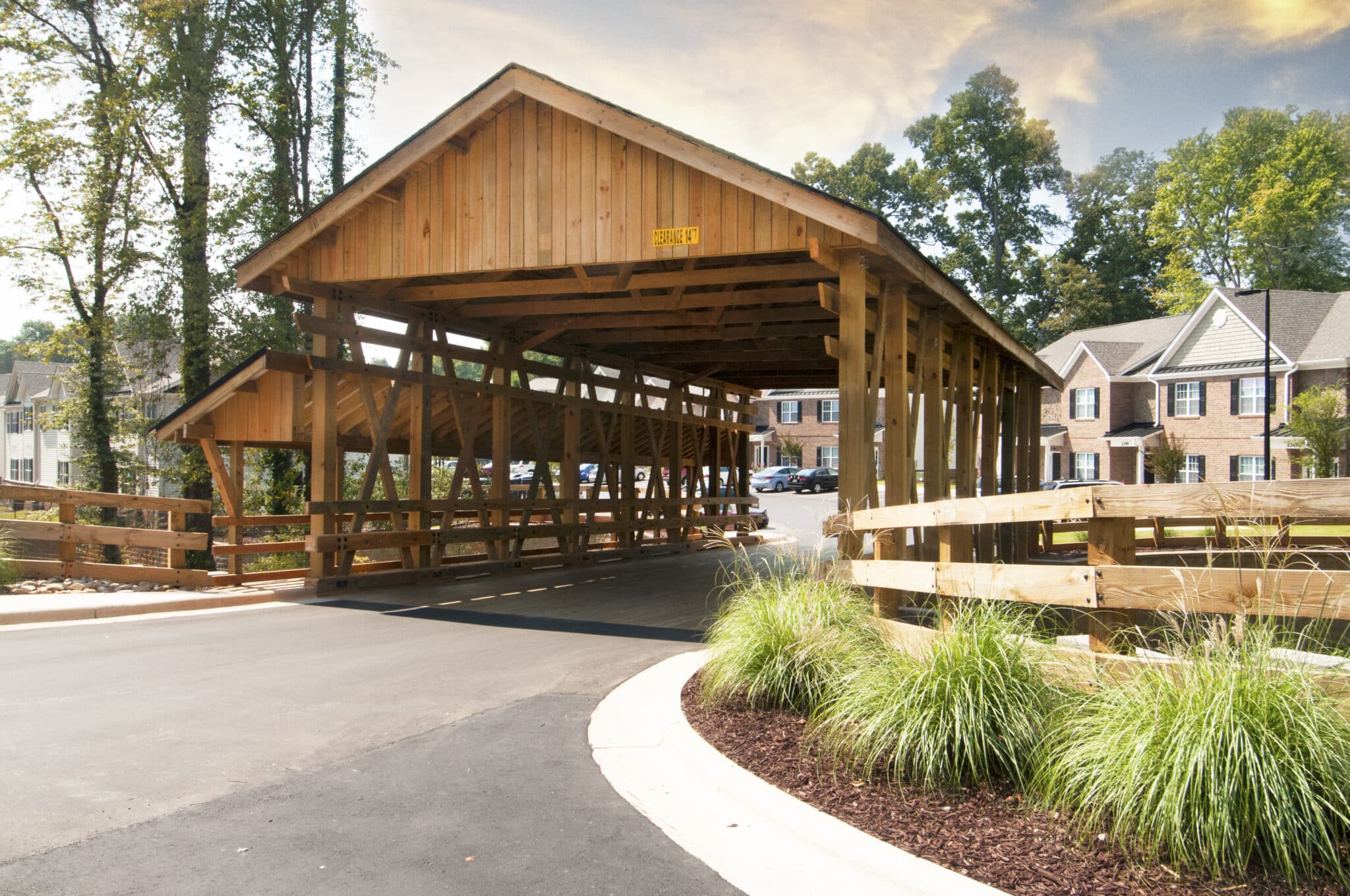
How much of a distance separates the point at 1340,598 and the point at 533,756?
3.88 meters

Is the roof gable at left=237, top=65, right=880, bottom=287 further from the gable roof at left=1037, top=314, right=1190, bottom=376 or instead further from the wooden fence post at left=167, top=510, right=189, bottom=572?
the gable roof at left=1037, top=314, right=1190, bottom=376

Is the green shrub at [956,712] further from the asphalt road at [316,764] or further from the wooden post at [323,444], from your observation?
the wooden post at [323,444]

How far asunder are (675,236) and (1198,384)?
37588 mm

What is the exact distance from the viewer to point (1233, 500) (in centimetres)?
411

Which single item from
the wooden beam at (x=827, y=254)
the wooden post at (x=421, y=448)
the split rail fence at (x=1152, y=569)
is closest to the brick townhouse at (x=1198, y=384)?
the wooden beam at (x=827, y=254)

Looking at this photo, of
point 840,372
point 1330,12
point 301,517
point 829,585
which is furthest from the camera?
point 1330,12

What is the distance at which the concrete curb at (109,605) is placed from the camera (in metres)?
9.65

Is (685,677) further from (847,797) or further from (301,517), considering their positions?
(301,517)

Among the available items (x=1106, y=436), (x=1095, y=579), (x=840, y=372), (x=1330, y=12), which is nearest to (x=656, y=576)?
(x=840, y=372)

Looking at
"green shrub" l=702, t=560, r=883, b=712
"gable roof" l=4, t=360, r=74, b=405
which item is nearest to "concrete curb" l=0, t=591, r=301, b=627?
"green shrub" l=702, t=560, r=883, b=712

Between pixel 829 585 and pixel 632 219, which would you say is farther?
pixel 632 219

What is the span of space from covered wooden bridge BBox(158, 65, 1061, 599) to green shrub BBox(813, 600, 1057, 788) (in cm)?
474

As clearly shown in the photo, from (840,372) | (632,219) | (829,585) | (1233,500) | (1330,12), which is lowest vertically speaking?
(829,585)

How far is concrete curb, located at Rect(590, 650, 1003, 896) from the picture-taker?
3549mm
